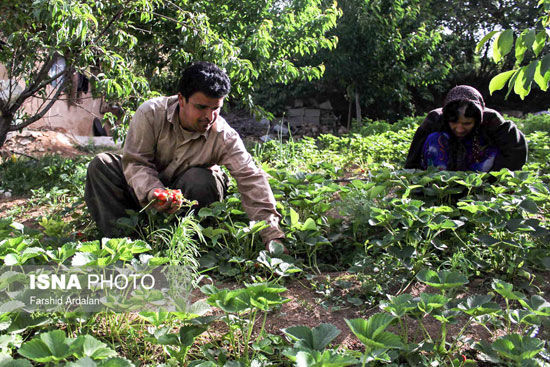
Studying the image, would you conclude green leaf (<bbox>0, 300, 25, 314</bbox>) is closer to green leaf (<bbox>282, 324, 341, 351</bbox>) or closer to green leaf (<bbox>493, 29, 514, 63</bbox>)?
green leaf (<bbox>282, 324, 341, 351</bbox>)

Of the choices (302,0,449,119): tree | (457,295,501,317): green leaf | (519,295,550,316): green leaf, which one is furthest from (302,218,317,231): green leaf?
(302,0,449,119): tree

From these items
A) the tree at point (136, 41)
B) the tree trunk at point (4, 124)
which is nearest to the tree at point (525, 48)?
the tree at point (136, 41)

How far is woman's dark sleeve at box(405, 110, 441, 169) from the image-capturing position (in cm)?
364

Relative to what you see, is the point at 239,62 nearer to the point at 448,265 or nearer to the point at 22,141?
the point at 448,265

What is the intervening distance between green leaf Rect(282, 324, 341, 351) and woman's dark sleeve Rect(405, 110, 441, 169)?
8.03ft

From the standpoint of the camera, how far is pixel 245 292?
63.1 inches

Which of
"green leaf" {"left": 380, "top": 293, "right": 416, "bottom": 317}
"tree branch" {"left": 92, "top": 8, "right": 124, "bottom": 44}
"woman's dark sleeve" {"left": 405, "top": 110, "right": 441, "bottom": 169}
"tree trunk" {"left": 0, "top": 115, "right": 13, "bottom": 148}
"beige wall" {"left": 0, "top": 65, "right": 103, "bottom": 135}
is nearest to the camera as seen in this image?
"green leaf" {"left": 380, "top": 293, "right": 416, "bottom": 317}

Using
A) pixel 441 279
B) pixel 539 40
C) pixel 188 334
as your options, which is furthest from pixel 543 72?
pixel 188 334

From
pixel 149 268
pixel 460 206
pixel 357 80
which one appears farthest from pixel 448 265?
pixel 357 80

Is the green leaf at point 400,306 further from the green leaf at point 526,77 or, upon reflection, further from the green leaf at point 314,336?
the green leaf at point 526,77

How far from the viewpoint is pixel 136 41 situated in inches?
175

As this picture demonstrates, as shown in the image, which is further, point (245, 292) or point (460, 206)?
point (460, 206)

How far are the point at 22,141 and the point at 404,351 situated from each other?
7.28 m

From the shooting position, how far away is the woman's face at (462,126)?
3328mm
